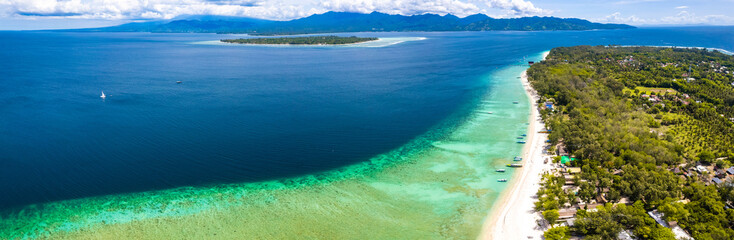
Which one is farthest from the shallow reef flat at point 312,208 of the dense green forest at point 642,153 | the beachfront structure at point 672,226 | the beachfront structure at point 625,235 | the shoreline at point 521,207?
the beachfront structure at point 672,226

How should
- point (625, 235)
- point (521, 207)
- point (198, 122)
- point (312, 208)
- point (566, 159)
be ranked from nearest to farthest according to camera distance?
point (625, 235), point (521, 207), point (312, 208), point (566, 159), point (198, 122)

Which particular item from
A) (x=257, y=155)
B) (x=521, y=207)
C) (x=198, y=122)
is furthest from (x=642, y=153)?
(x=198, y=122)

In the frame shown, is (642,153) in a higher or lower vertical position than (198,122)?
higher

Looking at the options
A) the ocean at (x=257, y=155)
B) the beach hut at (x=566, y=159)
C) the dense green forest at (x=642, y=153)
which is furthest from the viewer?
the beach hut at (x=566, y=159)

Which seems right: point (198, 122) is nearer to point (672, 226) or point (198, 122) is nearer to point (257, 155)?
point (257, 155)

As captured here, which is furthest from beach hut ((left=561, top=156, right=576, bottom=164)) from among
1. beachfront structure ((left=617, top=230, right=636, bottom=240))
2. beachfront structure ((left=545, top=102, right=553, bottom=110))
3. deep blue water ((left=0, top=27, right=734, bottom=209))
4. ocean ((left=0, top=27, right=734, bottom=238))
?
beachfront structure ((left=545, top=102, right=553, bottom=110))

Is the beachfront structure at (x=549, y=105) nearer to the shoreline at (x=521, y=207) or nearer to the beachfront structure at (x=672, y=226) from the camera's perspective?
the shoreline at (x=521, y=207)

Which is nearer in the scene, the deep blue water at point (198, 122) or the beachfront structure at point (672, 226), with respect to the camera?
the beachfront structure at point (672, 226)
